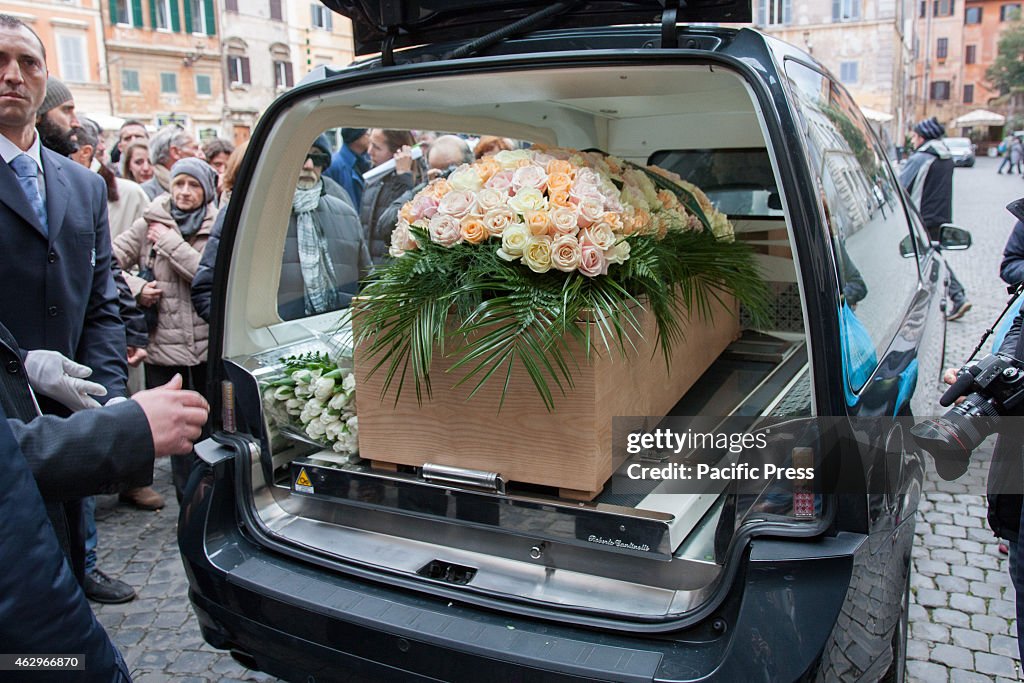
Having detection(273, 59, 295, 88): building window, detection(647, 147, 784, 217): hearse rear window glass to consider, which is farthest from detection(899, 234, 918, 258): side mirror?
detection(273, 59, 295, 88): building window

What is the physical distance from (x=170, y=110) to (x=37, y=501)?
44.3m

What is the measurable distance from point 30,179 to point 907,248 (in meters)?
3.13

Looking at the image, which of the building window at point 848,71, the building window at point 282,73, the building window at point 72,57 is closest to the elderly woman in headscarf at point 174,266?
the building window at point 282,73

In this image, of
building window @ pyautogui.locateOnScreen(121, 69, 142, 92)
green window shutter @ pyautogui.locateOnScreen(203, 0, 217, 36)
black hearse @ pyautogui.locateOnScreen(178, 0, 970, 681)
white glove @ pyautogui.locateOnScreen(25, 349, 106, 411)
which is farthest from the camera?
building window @ pyautogui.locateOnScreen(121, 69, 142, 92)

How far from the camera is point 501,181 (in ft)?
7.91

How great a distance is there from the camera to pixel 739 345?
149 inches

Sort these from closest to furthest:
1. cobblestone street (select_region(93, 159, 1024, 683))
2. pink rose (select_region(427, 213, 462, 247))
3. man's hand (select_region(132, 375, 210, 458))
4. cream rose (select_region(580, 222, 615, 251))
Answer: man's hand (select_region(132, 375, 210, 458))
cream rose (select_region(580, 222, 615, 251))
pink rose (select_region(427, 213, 462, 247))
cobblestone street (select_region(93, 159, 1024, 683))

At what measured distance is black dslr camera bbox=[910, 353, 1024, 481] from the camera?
184 cm

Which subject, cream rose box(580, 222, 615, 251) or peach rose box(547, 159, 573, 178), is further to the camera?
peach rose box(547, 159, 573, 178)

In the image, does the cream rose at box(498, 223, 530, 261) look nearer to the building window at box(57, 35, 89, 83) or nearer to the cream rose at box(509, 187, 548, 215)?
the cream rose at box(509, 187, 548, 215)

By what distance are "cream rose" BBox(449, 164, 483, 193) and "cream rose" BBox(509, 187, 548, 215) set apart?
0.23 m

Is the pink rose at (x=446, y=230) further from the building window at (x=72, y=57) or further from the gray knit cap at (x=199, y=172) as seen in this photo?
the building window at (x=72, y=57)

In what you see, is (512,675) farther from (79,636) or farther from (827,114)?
(827,114)

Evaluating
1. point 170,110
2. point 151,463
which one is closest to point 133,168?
point 151,463
